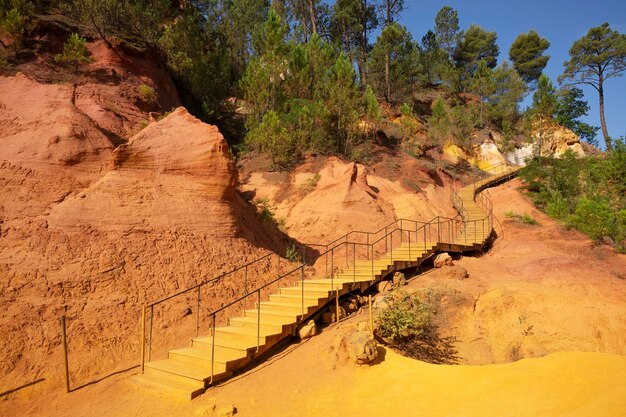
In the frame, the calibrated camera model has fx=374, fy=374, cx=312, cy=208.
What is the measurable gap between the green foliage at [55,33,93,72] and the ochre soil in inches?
605

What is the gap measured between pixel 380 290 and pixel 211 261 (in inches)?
211

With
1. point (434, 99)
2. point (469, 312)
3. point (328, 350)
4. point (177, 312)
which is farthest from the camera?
point (434, 99)

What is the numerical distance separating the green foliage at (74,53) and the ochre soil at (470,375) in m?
15.4

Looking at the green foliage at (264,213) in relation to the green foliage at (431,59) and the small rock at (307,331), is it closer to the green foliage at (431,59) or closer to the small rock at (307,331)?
the small rock at (307,331)

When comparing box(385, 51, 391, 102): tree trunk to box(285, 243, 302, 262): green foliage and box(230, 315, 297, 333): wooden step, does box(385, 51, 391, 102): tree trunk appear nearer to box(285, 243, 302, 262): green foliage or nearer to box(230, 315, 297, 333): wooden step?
box(285, 243, 302, 262): green foliage

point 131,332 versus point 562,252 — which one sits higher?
point 562,252

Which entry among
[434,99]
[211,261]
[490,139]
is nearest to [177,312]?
[211,261]

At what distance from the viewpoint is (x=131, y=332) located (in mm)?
8766

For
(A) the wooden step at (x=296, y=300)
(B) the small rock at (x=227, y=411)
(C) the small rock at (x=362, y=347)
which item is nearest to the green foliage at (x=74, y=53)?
(A) the wooden step at (x=296, y=300)

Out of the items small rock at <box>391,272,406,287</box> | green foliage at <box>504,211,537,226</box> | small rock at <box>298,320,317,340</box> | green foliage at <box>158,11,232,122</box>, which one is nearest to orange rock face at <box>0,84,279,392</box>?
small rock at <box>298,320,317,340</box>

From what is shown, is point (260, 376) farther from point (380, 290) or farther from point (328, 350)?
point (380, 290)

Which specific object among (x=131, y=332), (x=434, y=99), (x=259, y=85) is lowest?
(x=131, y=332)

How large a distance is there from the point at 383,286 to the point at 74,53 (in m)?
17.1

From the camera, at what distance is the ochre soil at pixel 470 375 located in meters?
6.03
